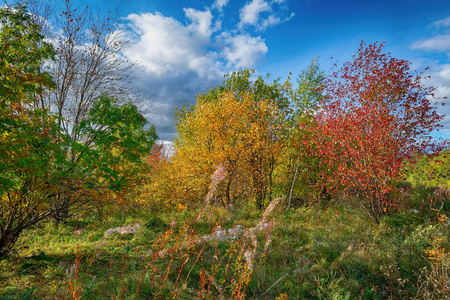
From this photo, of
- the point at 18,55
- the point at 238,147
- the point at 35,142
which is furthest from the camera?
the point at 238,147

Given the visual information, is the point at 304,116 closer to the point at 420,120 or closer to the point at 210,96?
the point at 420,120

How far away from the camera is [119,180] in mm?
5617

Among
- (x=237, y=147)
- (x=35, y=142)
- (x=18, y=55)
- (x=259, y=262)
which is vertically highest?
(x=18, y=55)

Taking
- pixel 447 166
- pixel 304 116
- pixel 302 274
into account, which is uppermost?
pixel 304 116

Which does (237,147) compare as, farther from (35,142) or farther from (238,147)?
(35,142)

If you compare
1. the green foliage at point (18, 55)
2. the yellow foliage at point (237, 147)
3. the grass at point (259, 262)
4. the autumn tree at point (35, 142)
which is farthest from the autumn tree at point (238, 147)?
the green foliage at point (18, 55)

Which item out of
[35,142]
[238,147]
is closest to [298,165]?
[238,147]

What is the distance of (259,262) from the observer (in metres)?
4.71

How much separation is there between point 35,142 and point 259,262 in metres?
4.68

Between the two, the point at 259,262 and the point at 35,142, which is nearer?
the point at 35,142

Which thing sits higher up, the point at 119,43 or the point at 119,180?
the point at 119,43

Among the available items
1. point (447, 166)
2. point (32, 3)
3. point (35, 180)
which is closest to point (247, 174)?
point (35, 180)

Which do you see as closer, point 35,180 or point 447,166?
point 35,180

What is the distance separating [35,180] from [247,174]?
7249 millimetres
